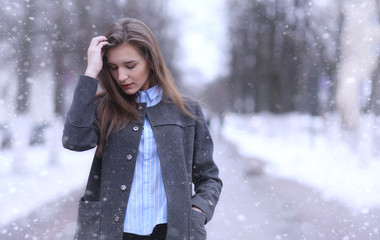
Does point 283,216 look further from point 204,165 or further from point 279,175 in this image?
point 279,175

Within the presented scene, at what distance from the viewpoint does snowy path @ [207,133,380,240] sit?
16.0ft

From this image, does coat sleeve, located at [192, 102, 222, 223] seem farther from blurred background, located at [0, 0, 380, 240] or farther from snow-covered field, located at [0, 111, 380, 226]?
snow-covered field, located at [0, 111, 380, 226]

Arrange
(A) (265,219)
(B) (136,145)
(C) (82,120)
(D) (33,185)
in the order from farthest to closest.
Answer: (D) (33,185) → (A) (265,219) → (B) (136,145) → (C) (82,120)

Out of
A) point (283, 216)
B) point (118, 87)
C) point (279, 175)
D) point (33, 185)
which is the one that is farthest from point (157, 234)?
point (279, 175)

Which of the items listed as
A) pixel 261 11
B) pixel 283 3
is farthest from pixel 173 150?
pixel 261 11

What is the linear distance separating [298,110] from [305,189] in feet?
88.4

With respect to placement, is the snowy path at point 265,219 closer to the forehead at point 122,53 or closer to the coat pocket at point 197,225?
the coat pocket at point 197,225

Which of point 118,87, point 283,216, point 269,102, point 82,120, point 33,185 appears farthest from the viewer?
point 269,102

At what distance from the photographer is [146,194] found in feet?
6.09

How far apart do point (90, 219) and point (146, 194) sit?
27 centimetres

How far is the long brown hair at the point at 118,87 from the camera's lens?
192 cm

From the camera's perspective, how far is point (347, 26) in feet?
52.0

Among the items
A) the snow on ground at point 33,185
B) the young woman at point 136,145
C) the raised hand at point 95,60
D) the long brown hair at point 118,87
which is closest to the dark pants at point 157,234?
the young woman at point 136,145

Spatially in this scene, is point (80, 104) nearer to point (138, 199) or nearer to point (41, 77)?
point (138, 199)
